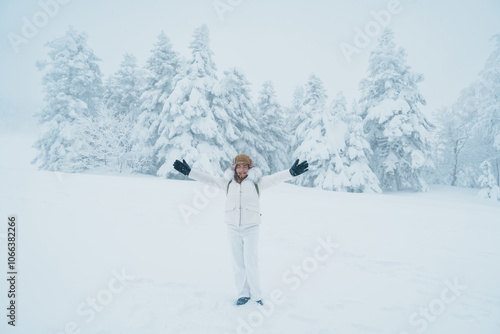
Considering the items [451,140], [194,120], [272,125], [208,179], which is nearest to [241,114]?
[272,125]

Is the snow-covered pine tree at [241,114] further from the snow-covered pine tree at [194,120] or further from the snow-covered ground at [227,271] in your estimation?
the snow-covered ground at [227,271]

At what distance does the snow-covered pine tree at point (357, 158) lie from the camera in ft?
71.8

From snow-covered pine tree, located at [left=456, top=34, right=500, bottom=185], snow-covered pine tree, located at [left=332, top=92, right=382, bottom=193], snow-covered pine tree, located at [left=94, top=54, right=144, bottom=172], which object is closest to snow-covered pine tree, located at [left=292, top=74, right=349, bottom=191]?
snow-covered pine tree, located at [left=332, top=92, right=382, bottom=193]

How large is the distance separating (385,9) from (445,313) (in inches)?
609

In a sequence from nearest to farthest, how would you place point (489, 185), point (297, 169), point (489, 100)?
point (297, 169)
point (489, 185)
point (489, 100)

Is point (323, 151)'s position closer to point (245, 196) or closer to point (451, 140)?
point (245, 196)

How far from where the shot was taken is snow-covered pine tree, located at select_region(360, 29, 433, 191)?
2227 centimetres

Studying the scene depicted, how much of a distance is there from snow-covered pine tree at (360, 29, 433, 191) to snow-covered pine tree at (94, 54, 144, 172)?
22.3 meters

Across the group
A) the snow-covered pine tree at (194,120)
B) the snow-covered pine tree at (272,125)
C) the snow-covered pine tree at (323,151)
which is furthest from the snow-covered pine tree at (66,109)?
the snow-covered pine tree at (323,151)

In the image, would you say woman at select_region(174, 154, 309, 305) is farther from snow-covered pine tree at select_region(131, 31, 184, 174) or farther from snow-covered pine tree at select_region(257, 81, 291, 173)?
snow-covered pine tree at select_region(257, 81, 291, 173)

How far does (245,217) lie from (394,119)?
886 inches

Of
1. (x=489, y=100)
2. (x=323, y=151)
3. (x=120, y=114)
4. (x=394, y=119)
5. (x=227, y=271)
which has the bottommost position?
(x=227, y=271)

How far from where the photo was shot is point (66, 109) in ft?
80.3

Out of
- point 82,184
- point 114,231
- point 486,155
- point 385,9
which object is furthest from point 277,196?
point 486,155
